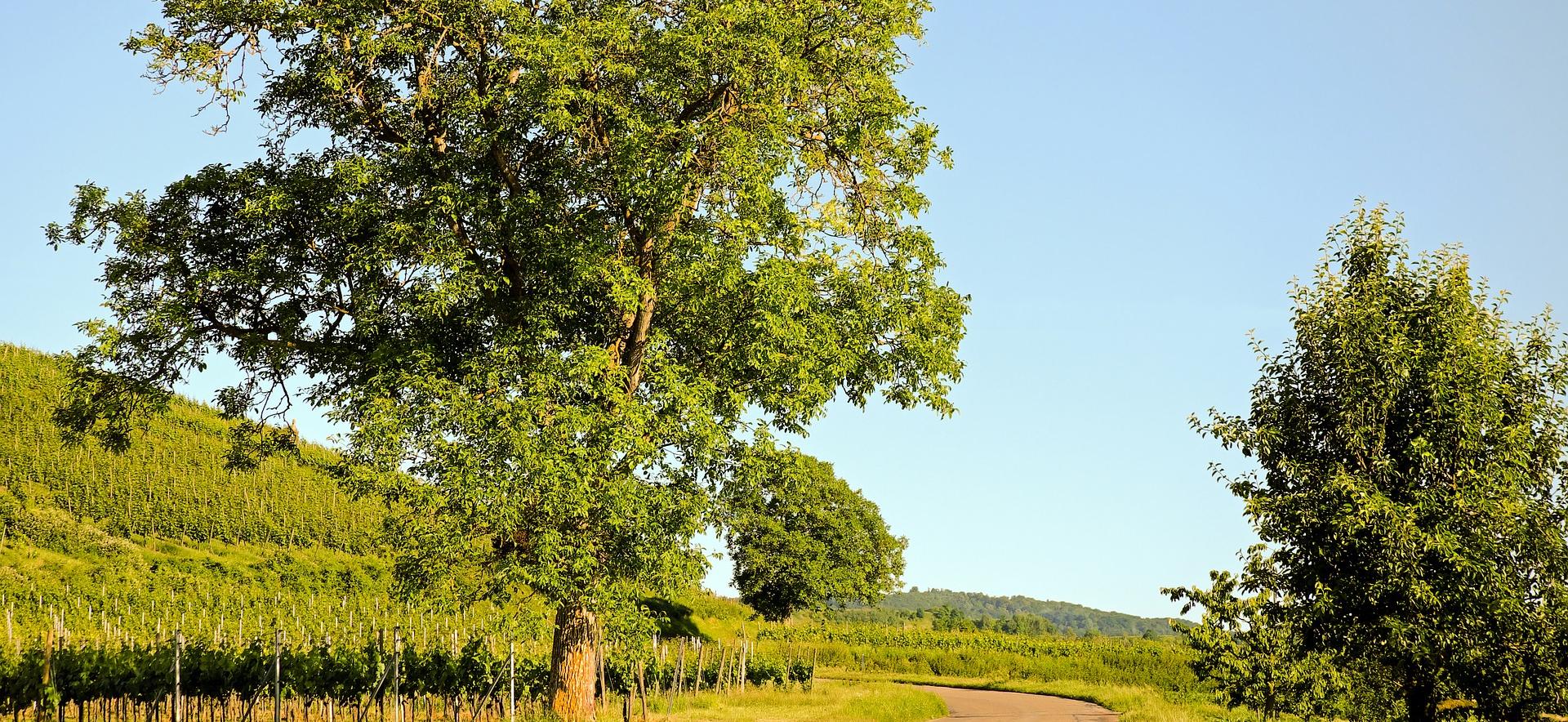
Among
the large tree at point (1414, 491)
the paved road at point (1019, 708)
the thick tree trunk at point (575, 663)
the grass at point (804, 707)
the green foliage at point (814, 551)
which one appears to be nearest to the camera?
the large tree at point (1414, 491)

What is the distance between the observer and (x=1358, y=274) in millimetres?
19734

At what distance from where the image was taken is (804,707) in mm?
31281

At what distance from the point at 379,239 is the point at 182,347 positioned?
5.53 meters

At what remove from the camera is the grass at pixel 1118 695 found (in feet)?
101

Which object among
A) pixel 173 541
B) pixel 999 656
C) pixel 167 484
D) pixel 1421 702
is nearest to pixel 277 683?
pixel 1421 702

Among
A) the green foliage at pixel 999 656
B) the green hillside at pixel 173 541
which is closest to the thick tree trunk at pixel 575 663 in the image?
the green hillside at pixel 173 541

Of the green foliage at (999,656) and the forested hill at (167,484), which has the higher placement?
the forested hill at (167,484)

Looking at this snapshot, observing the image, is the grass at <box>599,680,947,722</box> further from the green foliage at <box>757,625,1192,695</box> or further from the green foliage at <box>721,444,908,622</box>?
the green foliage at <box>721,444,908,622</box>

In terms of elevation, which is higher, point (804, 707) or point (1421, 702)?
point (1421, 702)

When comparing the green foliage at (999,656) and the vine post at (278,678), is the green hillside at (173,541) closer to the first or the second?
the vine post at (278,678)

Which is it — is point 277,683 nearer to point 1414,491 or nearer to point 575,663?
point 575,663

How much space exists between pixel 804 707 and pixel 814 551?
37.1m

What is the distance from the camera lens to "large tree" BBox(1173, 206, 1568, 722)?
16953 mm

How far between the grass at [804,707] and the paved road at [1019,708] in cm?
116
